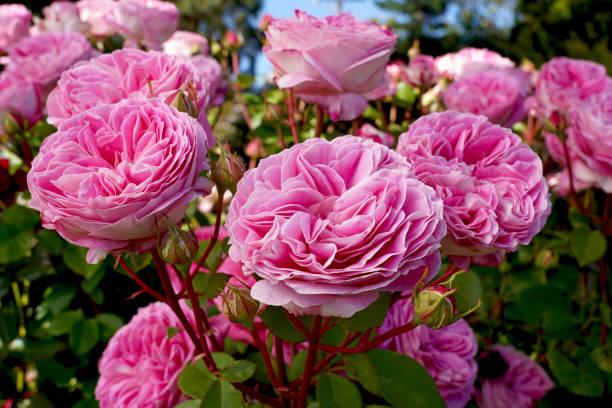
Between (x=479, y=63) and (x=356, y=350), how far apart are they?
1.04 meters

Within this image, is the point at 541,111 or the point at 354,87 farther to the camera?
the point at 541,111

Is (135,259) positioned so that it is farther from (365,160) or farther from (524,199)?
(524,199)

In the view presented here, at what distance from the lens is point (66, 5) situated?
1.14m

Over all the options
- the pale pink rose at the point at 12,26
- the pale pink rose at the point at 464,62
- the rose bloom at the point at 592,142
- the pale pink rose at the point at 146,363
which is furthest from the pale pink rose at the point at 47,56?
the pale pink rose at the point at 464,62

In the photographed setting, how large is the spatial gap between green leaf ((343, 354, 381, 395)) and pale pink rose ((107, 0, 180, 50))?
78 cm

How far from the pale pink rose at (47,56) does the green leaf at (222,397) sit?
623 millimetres

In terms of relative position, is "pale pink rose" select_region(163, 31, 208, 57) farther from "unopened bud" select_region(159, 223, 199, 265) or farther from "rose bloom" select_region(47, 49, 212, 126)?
"unopened bud" select_region(159, 223, 199, 265)

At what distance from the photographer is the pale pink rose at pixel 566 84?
996 mm

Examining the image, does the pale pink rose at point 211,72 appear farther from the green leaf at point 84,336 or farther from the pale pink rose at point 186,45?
the green leaf at point 84,336

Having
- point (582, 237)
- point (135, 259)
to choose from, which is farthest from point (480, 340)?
point (135, 259)

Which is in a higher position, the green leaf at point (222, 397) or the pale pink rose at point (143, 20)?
the pale pink rose at point (143, 20)

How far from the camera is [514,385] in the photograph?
0.88 meters

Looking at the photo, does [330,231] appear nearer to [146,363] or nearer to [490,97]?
[146,363]

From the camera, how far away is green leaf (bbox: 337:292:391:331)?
46cm
